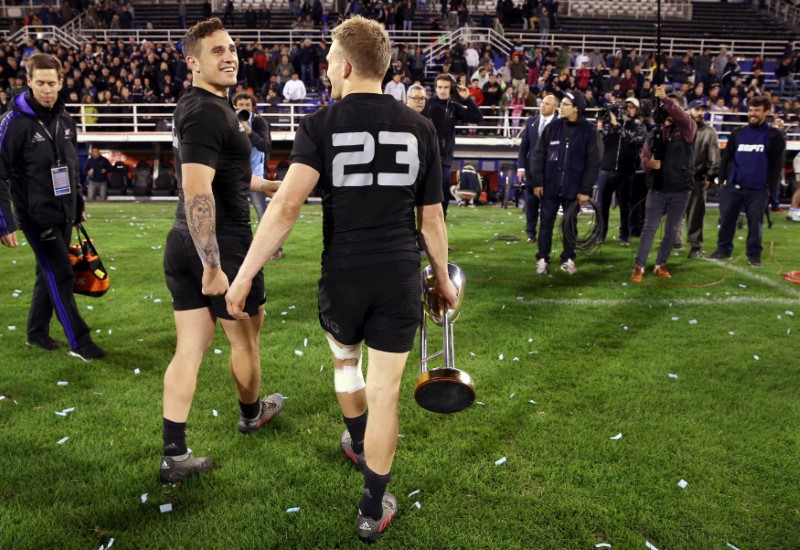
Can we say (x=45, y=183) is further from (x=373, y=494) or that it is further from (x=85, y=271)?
(x=373, y=494)

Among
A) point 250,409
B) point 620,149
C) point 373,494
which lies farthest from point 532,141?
point 373,494

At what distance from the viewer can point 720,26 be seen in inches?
1158

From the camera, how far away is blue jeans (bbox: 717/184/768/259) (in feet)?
28.8

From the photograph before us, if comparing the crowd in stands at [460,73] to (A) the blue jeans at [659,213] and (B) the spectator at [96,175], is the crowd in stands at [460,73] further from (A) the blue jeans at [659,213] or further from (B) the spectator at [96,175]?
(A) the blue jeans at [659,213]

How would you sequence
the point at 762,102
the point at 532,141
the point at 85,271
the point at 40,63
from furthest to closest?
the point at 532,141
the point at 762,102
the point at 85,271
the point at 40,63

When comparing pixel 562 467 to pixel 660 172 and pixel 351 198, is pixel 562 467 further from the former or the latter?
pixel 660 172

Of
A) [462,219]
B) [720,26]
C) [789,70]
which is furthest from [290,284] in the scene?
[720,26]

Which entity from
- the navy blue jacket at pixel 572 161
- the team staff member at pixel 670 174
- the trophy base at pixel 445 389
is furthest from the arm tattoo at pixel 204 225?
the team staff member at pixel 670 174

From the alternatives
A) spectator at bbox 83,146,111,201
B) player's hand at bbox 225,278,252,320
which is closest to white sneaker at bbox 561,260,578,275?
player's hand at bbox 225,278,252,320

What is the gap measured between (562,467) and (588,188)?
16.1 ft

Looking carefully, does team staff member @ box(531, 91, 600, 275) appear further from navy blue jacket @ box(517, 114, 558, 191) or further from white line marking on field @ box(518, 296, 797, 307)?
navy blue jacket @ box(517, 114, 558, 191)

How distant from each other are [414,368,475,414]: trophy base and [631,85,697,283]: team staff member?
18.7 feet

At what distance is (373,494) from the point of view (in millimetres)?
2738

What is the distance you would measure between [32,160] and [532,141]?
6.95m
